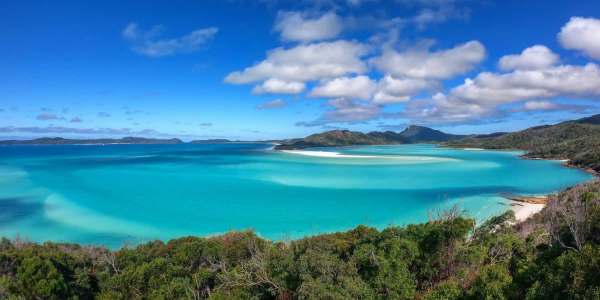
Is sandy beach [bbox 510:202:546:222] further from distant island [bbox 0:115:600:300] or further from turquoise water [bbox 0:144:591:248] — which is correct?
distant island [bbox 0:115:600:300]

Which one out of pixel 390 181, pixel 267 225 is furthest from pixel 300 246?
pixel 390 181

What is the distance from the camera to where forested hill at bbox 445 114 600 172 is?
59.7 m

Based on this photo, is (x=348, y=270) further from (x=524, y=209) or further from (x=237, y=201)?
(x=237, y=201)

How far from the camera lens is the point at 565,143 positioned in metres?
84.9

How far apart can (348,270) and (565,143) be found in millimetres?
100540

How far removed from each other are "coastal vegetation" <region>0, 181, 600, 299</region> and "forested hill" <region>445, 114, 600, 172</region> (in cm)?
5616

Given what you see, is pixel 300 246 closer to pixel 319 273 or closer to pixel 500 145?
pixel 319 273

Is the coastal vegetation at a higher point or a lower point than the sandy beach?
higher

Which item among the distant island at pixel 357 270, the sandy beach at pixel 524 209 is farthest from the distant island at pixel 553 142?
the distant island at pixel 357 270

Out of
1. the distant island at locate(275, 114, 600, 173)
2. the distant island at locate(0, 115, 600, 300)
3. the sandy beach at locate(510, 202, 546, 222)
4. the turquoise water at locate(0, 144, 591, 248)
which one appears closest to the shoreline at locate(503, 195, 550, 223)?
the sandy beach at locate(510, 202, 546, 222)

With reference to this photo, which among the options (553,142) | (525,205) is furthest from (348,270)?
(553,142)

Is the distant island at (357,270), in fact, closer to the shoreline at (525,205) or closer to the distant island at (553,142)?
the shoreline at (525,205)

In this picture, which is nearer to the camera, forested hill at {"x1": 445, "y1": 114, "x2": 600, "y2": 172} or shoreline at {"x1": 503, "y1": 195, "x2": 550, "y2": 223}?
shoreline at {"x1": 503, "y1": 195, "x2": 550, "y2": 223}

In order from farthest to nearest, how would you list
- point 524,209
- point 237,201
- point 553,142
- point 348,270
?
point 553,142, point 237,201, point 524,209, point 348,270
